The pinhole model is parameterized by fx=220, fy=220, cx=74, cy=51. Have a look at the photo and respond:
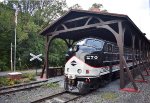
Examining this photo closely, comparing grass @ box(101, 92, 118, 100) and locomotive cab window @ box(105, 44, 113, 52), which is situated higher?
locomotive cab window @ box(105, 44, 113, 52)

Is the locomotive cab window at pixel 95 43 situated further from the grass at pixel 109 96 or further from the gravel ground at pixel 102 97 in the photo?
the grass at pixel 109 96

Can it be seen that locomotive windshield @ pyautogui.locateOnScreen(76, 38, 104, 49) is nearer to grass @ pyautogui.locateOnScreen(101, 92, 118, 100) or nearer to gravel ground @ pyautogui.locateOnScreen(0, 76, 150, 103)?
Answer: gravel ground @ pyautogui.locateOnScreen(0, 76, 150, 103)

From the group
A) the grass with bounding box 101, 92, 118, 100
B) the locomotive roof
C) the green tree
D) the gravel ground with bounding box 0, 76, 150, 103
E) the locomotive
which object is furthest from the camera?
the green tree

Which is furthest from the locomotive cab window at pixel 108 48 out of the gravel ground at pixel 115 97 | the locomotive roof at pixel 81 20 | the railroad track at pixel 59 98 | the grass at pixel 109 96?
the railroad track at pixel 59 98

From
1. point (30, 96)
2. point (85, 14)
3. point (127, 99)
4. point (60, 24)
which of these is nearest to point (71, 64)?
point (30, 96)

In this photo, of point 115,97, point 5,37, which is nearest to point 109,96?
point 115,97

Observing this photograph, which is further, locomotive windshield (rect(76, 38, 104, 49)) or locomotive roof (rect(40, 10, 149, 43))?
locomotive roof (rect(40, 10, 149, 43))

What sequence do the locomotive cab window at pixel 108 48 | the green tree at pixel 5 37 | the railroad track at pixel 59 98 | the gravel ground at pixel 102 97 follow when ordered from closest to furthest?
1. the railroad track at pixel 59 98
2. the gravel ground at pixel 102 97
3. the locomotive cab window at pixel 108 48
4. the green tree at pixel 5 37

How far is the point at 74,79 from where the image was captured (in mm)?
11875

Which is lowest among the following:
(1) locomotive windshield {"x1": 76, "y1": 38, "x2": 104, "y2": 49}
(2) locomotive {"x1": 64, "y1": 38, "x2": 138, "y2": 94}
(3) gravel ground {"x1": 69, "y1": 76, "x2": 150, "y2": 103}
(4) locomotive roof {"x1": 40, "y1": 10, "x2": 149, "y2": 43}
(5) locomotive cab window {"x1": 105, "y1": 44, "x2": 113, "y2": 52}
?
(3) gravel ground {"x1": 69, "y1": 76, "x2": 150, "y2": 103}

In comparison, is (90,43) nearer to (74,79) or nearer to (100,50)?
(100,50)

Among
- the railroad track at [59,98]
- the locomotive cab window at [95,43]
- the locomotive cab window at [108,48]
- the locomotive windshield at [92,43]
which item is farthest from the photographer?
the locomotive cab window at [108,48]

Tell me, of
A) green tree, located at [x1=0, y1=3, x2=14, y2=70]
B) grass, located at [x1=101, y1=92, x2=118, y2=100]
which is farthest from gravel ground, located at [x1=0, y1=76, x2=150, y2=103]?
green tree, located at [x1=0, y1=3, x2=14, y2=70]

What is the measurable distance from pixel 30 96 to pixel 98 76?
3.91 m
